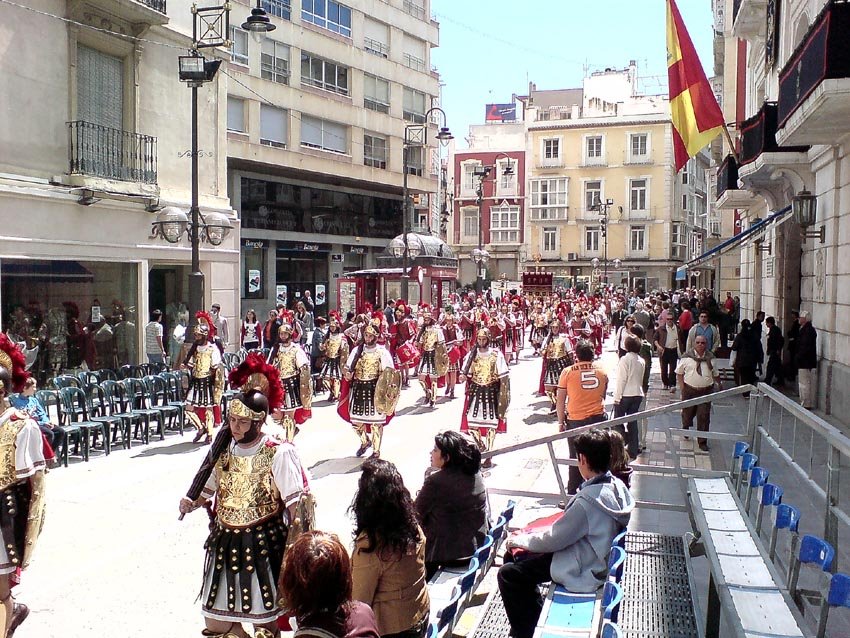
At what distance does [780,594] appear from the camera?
4.62 meters

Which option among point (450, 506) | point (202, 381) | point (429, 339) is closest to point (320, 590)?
point (450, 506)

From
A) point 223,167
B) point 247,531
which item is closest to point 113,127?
point 223,167

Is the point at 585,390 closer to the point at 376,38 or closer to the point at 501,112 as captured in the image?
the point at 376,38

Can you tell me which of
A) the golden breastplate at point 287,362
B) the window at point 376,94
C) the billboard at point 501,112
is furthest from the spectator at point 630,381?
the billboard at point 501,112

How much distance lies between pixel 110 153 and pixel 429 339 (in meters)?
7.90

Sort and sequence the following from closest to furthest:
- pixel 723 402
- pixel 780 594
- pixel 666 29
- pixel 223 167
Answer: pixel 780 594, pixel 723 402, pixel 666 29, pixel 223 167

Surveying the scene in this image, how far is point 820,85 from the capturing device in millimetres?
10445

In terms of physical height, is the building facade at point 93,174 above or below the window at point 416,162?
below

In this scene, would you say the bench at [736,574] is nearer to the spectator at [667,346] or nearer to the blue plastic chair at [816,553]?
the blue plastic chair at [816,553]

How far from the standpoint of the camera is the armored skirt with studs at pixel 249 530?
4633mm

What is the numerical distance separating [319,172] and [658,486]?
23.9 metres

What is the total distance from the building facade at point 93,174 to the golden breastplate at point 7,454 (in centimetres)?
1096

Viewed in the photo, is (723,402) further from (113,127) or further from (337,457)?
(113,127)

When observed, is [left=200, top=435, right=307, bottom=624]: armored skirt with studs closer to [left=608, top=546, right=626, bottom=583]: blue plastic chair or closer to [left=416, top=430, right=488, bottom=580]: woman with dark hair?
[left=416, top=430, right=488, bottom=580]: woman with dark hair
